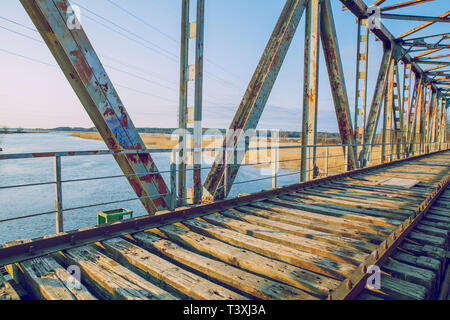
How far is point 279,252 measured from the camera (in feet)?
9.02

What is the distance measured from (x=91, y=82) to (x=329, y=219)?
3510 millimetres

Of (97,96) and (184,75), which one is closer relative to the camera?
(97,96)

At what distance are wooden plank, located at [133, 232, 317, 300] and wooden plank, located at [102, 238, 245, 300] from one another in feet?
0.42

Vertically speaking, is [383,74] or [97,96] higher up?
[383,74]

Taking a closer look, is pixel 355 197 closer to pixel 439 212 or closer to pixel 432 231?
pixel 439 212

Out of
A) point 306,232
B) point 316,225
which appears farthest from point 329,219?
point 306,232

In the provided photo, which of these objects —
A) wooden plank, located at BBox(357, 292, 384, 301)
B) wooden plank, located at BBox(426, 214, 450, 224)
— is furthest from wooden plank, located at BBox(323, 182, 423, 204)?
wooden plank, located at BBox(357, 292, 384, 301)

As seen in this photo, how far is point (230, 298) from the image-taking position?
76.9 inches

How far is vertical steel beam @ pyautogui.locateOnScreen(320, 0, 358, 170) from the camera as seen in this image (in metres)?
7.64

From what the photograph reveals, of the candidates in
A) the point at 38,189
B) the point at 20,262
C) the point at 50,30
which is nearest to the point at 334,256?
the point at 20,262

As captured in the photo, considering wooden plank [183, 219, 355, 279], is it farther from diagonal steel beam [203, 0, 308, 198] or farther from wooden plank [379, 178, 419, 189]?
wooden plank [379, 178, 419, 189]
